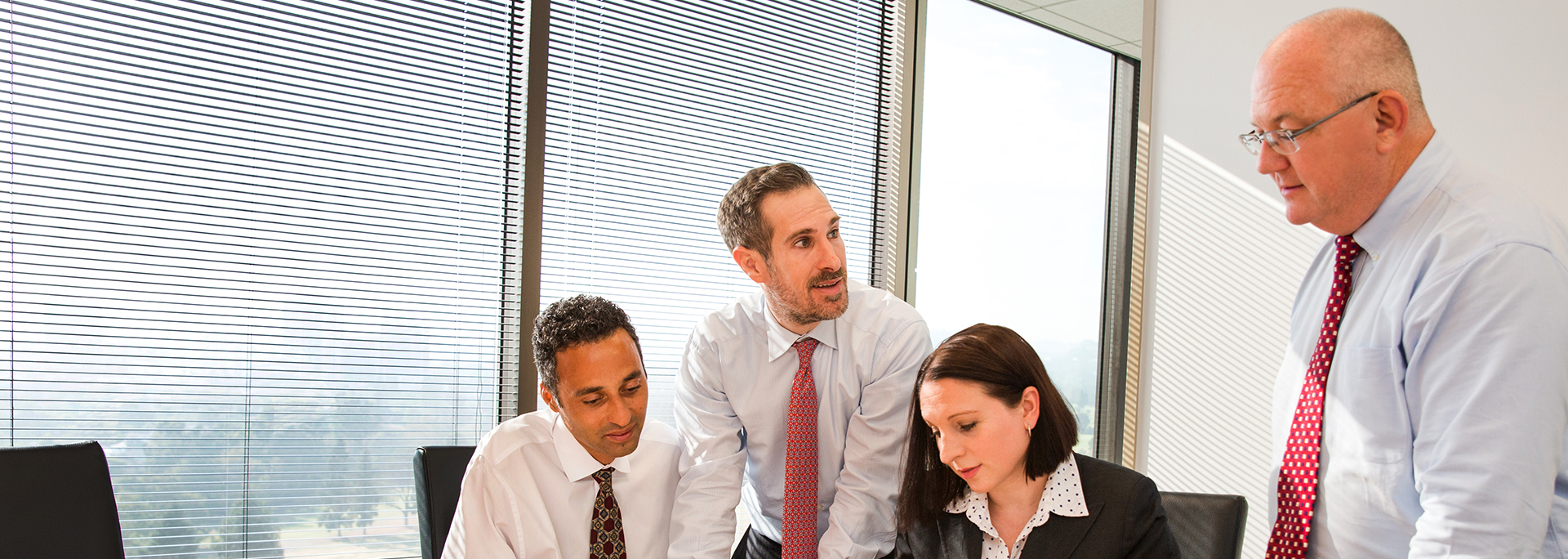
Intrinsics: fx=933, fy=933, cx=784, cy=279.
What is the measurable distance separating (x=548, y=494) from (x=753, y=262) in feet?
2.22

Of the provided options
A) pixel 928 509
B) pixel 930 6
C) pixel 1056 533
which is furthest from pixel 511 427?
pixel 930 6

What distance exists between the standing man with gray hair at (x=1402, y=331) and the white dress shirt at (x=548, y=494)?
1243mm

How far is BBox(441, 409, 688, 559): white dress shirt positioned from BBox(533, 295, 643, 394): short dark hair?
0.44 ft

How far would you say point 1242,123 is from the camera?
320 centimetres

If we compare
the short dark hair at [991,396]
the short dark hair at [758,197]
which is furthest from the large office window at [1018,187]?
the short dark hair at [991,396]

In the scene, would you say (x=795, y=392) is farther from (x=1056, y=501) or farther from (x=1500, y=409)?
(x=1500, y=409)

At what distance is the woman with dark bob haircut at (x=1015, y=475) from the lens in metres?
1.73

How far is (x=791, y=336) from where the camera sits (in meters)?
2.11

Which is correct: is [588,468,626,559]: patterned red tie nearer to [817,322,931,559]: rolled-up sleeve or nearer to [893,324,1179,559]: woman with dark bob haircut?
[817,322,931,559]: rolled-up sleeve

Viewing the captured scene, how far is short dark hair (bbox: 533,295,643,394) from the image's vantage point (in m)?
1.98

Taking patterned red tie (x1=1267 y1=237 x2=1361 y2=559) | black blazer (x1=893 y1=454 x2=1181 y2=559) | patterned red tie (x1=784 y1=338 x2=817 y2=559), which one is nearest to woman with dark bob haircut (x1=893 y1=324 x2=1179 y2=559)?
black blazer (x1=893 y1=454 x2=1181 y2=559)

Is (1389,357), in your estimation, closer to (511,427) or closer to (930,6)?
(511,427)

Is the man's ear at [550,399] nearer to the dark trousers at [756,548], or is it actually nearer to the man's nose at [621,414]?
the man's nose at [621,414]

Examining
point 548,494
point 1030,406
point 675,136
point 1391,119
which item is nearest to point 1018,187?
point 675,136
